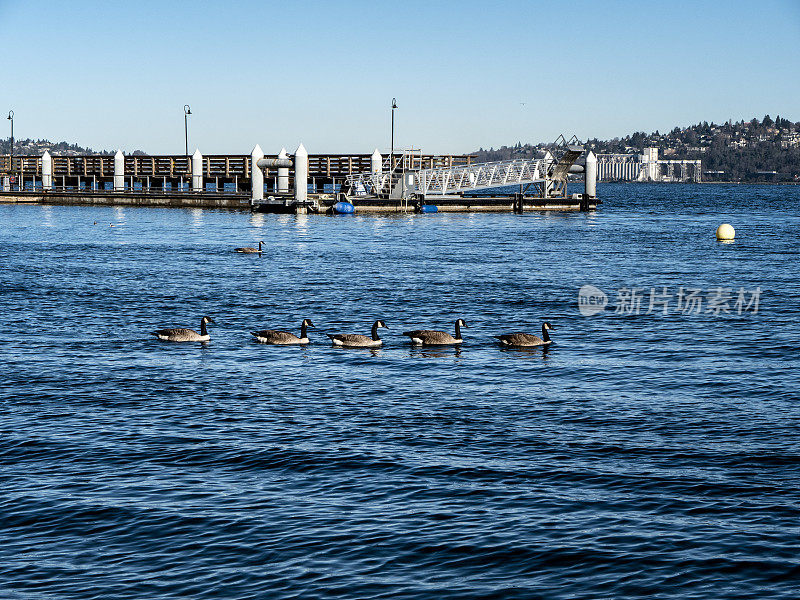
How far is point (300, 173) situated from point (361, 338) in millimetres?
81261

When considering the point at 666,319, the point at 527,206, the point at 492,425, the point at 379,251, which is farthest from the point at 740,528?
the point at 527,206

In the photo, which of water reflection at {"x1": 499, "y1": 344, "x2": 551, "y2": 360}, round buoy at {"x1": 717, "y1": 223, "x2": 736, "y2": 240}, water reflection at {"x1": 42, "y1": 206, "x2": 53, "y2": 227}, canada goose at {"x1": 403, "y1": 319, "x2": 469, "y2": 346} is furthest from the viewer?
water reflection at {"x1": 42, "y1": 206, "x2": 53, "y2": 227}

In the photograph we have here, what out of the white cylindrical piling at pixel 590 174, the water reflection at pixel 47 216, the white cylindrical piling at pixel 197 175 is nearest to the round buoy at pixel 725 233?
the white cylindrical piling at pixel 590 174

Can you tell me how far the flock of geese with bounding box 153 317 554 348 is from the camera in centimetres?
3141

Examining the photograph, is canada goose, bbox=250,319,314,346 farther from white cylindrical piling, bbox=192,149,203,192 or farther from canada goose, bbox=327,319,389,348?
white cylindrical piling, bbox=192,149,203,192

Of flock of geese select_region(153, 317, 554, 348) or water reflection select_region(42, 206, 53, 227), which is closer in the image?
flock of geese select_region(153, 317, 554, 348)

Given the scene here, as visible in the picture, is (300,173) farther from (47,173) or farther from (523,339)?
(523,339)

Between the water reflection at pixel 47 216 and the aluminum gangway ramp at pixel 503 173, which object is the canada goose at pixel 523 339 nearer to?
the water reflection at pixel 47 216

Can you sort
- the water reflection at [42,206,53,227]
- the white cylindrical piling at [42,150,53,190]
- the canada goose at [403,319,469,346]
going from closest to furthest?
the canada goose at [403,319,469,346] → the water reflection at [42,206,53,227] → the white cylindrical piling at [42,150,53,190]

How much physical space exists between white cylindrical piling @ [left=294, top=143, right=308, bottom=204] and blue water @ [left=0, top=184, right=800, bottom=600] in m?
66.0

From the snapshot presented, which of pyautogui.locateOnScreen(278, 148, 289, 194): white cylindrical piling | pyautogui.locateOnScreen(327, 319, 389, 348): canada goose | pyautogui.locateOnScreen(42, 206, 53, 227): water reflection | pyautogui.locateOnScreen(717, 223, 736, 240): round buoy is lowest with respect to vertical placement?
pyautogui.locateOnScreen(327, 319, 389, 348): canada goose

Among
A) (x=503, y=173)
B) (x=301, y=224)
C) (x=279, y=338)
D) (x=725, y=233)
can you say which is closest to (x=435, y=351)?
(x=279, y=338)

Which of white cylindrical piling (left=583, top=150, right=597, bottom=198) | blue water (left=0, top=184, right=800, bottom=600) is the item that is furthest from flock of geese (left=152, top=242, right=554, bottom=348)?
white cylindrical piling (left=583, top=150, right=597, bottom=198)

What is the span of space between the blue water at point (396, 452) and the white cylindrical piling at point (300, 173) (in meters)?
66.0
